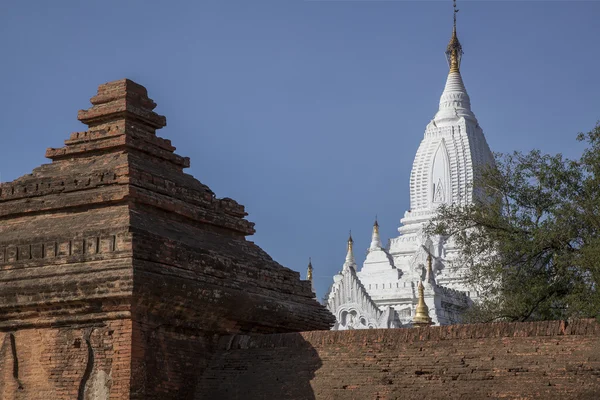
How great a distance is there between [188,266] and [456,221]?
7.38 metres

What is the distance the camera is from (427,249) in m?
56.0

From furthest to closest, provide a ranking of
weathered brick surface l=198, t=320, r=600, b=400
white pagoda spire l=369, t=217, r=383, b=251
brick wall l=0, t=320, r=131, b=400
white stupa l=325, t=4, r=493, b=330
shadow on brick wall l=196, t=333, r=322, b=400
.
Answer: white pagoda spire l=369, t=217, r=383, b=251, white stupa l=325, t=4, r=493, b=330, shadow on brick wall l=196, t=333, r=322, b=400, brick wall l=0, t=320, r=131, b=400, weathered brick surface l=198, t=320, r=600, b=400

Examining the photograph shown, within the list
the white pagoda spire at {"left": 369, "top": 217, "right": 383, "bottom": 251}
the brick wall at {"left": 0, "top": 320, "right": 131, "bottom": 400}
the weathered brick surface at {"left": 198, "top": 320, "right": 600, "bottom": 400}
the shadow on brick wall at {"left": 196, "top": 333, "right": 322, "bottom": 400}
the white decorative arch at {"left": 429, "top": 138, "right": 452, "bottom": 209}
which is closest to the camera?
the weathered brick surface at {"left": 198, "top": 320, "right": 600, "bottom": 400}

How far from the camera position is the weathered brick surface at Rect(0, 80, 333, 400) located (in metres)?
14.7

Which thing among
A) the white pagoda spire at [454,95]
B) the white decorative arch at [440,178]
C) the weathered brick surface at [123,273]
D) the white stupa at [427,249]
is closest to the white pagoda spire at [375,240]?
the white stupa at [427,249]

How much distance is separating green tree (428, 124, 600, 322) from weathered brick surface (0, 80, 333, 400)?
4198mm

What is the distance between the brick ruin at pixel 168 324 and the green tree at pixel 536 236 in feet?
15.2

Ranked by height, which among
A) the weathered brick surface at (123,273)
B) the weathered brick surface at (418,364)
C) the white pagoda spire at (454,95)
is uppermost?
the white pagoda spire at (454,95)

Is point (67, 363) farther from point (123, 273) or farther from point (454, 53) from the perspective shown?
point (454, 53)

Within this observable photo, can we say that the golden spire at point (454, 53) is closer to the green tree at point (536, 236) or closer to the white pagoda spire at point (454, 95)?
the white pagoda spire at point (454, 95)

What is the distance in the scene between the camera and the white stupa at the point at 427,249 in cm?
5056

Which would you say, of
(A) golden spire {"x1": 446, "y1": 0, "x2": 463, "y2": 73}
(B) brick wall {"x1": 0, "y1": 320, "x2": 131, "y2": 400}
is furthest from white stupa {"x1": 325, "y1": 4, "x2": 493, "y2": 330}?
(B) brick wall {"x1": 0, "y1": 320, "x2": 131, "y2": 400}

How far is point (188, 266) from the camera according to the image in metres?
15.4

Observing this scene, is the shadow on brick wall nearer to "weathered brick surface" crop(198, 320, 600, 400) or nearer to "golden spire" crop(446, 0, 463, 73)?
"weathered brick surface" crop(198, 320, 600, 400)
